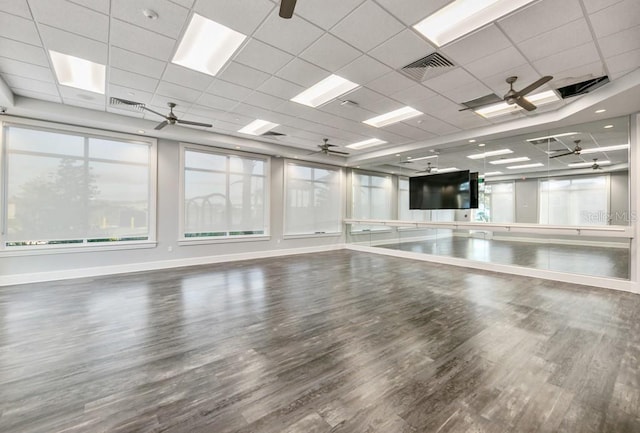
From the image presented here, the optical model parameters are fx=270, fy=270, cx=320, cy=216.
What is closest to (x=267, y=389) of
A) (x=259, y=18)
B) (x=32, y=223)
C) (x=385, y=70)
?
(x=259, y=18)

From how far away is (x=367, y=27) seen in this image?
116 inches

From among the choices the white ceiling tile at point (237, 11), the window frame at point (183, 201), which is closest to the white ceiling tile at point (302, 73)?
the white ceiling tile at point (237, 11)

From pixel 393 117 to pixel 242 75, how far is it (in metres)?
3.31

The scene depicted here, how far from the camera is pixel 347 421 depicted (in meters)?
1.82

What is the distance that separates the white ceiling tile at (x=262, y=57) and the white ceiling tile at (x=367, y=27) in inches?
32.2

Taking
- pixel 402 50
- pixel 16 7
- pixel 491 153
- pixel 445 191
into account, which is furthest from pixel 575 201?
pixel 16 7

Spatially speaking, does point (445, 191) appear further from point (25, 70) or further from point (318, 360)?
point (25, 70)

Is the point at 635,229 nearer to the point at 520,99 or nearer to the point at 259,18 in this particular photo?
the point at 520,99

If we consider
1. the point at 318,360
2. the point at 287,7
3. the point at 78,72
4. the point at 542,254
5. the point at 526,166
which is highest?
the point at 78,72

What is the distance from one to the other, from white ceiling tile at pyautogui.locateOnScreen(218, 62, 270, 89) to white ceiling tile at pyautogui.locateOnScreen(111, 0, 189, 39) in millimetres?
847

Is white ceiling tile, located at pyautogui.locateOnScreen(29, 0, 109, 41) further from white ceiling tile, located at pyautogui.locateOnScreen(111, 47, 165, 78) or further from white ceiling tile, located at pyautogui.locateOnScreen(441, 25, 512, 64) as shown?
white ceiling tile, located at pyautogui.locateOnScreen(441, 25, 512, 64)

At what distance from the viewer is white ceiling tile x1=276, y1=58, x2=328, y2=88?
12.1 ft

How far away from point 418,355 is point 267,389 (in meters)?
1.49

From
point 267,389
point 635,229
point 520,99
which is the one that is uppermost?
point 520,99
